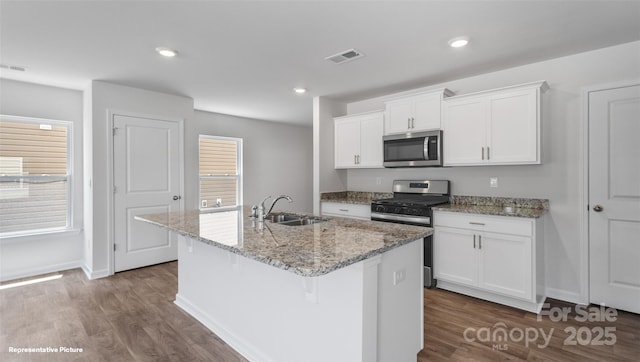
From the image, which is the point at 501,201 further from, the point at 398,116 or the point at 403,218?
the point at 398,116

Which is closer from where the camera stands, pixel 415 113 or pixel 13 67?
pixel 13 67

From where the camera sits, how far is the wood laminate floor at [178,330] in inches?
86.4

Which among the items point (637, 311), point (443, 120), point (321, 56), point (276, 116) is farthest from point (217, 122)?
point (637, 311)

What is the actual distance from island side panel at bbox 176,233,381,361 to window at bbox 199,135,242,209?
2978 millimetres

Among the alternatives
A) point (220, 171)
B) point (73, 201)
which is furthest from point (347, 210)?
point (73, 201)

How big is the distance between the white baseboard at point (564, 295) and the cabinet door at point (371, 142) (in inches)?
87.8

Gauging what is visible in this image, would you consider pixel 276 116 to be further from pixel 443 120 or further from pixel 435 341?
pixel 435 341

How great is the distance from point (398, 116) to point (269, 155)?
344 centimetres

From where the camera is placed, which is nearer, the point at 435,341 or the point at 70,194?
the point at 435,341

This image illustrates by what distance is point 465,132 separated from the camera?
3422mm

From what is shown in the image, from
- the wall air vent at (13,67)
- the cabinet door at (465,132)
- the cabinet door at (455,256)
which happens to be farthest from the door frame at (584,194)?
the wall air vent at (13,67)

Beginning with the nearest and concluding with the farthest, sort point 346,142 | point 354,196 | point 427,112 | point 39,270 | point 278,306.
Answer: point 278,306 → point 427,112 → point 39,270 → point 346,142 → point 354,196

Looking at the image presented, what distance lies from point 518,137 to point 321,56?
2.03 metres

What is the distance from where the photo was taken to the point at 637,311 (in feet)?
9.04
